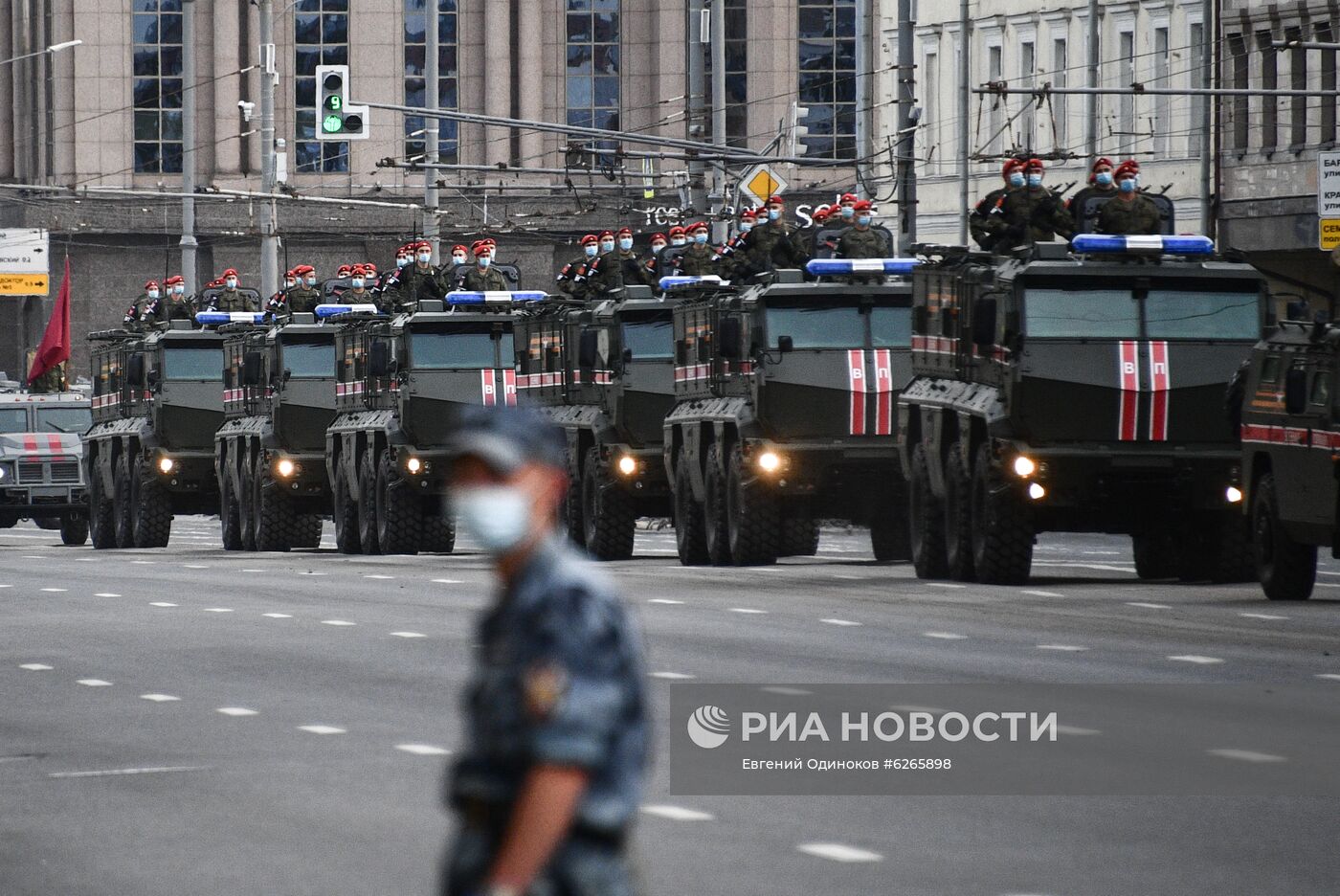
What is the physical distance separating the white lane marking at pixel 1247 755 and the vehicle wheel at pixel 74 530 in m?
37.9

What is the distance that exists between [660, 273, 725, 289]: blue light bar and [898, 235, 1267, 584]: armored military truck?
6.14 metres

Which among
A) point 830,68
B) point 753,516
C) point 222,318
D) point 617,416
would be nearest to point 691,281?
point 617,416

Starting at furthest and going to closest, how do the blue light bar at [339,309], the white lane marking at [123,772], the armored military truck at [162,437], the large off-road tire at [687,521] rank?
the armored military truck at [162,437] → the blue light bar at [339,309] → the large off-road tire at [687,521] → the white lane marking at [123,772]

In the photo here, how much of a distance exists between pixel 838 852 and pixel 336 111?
103 feet

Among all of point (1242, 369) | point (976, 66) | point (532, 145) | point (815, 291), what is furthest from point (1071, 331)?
point (532, 145)

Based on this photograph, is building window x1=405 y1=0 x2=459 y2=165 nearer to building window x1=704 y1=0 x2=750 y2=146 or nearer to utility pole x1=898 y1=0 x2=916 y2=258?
building window x1=704 y1=0 x2=750 y2=146

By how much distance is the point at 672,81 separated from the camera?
3418 inches

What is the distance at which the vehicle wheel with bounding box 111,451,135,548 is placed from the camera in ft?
147

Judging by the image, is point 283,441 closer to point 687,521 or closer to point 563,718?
point 687,521

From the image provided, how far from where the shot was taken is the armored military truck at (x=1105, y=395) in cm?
2428

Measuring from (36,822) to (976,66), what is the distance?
53436 mm

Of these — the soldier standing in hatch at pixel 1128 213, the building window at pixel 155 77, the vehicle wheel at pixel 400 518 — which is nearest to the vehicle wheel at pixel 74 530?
the vehicle wheel at pixel 400 518

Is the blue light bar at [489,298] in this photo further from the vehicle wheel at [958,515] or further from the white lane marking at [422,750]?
the white lane marking at [422,750]

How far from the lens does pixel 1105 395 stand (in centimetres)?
2434
